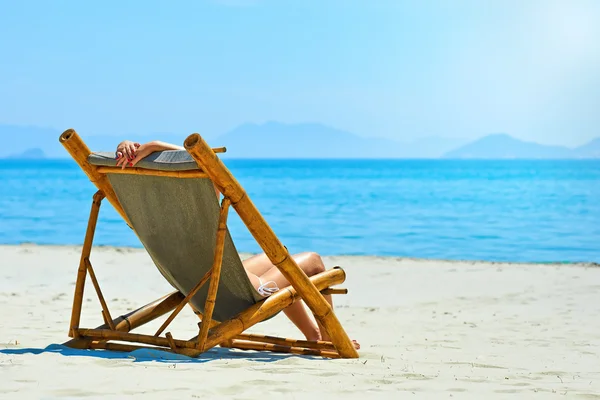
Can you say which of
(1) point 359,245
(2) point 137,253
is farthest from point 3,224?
(2) point 137,253

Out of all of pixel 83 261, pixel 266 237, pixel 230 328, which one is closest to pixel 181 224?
pixel 266 237

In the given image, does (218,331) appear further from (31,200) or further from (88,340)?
(31,200)

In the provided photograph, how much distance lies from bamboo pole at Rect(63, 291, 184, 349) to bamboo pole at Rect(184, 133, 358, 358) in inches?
34.8

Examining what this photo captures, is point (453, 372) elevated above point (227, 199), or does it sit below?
below

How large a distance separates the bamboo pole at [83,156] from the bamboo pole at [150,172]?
0.27ft

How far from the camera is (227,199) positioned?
3.73 metres

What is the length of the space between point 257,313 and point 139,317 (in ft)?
2.68

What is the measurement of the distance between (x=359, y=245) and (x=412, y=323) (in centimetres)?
1182

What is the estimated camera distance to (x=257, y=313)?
3.98 m

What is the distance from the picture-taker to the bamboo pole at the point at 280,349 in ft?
14.0

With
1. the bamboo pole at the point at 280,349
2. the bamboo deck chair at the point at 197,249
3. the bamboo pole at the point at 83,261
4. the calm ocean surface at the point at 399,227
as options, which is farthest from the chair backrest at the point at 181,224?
the calm ocean surface at the point at 399,227

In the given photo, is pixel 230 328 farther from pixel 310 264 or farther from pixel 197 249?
pixel 310 264

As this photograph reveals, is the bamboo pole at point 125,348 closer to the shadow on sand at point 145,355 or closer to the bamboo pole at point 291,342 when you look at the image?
the shadow on sand at point 145,355

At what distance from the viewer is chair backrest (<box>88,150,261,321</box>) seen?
3.80m
